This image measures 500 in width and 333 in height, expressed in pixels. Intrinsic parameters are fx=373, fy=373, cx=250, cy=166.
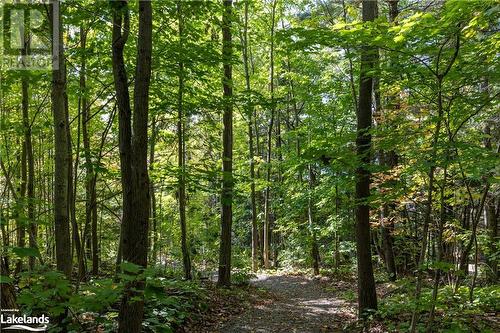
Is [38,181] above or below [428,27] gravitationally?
below

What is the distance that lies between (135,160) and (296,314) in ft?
23.5

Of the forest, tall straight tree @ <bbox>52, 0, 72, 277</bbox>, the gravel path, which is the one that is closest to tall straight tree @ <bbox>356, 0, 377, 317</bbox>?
the forest

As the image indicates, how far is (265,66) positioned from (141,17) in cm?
1885

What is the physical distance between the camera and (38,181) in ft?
55.9

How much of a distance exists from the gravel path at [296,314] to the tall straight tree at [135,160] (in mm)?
3912

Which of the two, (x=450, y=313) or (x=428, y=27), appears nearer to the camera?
(x=428, y=27)

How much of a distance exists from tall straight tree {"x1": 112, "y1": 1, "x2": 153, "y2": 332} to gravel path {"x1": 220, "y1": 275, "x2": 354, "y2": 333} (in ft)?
12.8

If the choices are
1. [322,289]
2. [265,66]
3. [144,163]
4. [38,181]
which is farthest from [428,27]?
[265,66]

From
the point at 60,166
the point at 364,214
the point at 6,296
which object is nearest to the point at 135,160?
the point at 60,166

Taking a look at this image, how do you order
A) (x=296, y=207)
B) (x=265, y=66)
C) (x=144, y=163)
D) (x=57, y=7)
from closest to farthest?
(x=144, y=163), (x=57, y=7), (x=296, y=207), (x=265, y=66)

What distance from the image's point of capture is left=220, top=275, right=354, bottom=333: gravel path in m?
8.14

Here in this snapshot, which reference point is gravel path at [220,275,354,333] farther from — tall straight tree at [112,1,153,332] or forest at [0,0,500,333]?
tall straight tree at [112,1,153,332]

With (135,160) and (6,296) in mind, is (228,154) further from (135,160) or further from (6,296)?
(6,296)

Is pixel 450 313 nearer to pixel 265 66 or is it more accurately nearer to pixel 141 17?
pixel 141 17
